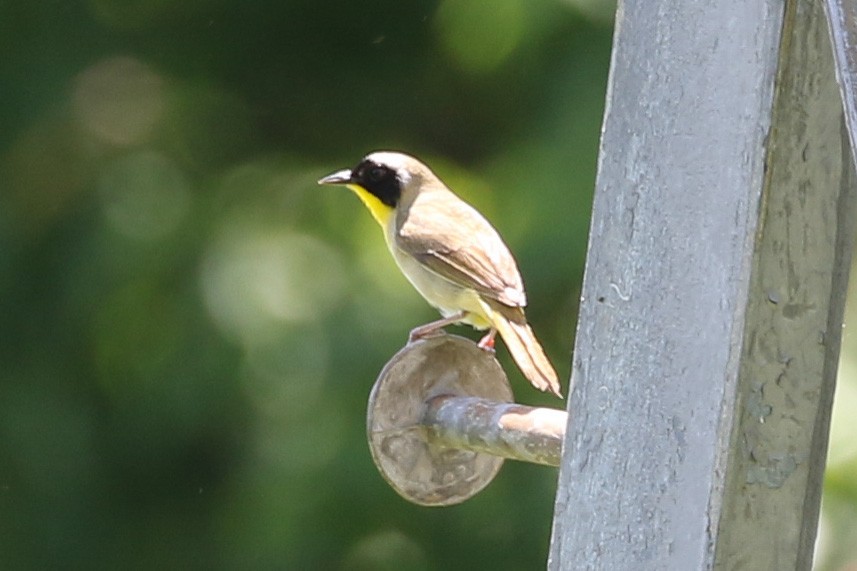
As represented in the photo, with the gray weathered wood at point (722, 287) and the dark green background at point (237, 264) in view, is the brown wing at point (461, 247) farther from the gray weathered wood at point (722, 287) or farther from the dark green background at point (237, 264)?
the gray weathered wood at point (722, 287)

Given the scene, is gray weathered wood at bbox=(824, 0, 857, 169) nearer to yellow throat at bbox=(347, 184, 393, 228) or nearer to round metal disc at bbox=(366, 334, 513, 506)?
round metal disc at bbox=(366, 334, 513, 506)

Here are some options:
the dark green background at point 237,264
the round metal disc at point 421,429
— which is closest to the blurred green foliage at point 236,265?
the dark green background at point 237,264

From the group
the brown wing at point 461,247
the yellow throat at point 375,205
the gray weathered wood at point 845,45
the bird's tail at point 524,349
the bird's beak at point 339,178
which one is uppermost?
the bird's beak at point 339,178

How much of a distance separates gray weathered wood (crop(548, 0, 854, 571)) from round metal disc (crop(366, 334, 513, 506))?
0.93 m

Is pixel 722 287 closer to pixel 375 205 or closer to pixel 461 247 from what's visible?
pixel 461 247

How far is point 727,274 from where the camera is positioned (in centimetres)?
124

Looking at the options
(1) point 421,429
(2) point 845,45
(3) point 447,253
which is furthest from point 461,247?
(2) point 845,45

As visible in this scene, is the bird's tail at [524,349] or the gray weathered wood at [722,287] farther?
the bird's tail at [524,349]

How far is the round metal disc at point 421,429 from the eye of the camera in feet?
7.47

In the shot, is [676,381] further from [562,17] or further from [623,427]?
[562,17]

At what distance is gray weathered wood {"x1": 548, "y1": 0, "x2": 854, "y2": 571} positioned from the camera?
4.06 ft

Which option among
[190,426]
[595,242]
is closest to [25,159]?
Result: [190,426]

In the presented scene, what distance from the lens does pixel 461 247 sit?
13.2 ft

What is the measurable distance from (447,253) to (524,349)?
1.31 ft
